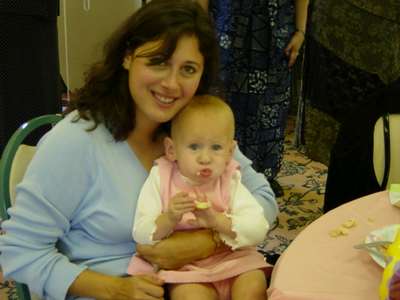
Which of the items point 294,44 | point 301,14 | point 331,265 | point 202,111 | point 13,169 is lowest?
point 331,265

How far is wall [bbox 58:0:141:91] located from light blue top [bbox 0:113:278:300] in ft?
9.28

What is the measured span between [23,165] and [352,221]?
29.6 inches

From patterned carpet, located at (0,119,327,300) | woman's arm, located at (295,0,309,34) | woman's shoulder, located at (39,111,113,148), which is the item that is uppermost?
woman's arm, located at (295,0,309,34)

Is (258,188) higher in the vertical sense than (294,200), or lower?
higher

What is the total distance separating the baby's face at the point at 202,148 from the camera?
124 cm

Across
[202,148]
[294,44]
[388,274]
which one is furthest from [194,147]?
[294,44]

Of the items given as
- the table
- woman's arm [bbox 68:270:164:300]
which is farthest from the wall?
the table

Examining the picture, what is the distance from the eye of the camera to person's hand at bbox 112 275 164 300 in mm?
1158

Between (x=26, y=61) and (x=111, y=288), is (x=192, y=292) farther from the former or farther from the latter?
(x=26, y=61)

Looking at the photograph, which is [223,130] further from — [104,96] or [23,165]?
[23,165]

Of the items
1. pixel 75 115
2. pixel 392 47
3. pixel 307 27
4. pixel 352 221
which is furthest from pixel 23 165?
pixel 307 27

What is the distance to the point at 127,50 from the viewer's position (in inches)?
50.7

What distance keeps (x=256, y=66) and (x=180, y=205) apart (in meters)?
1.74

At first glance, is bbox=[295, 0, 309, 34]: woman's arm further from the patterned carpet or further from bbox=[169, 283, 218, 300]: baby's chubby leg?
bbox=[169, 283, 218, 300]: baby's chubby leg
